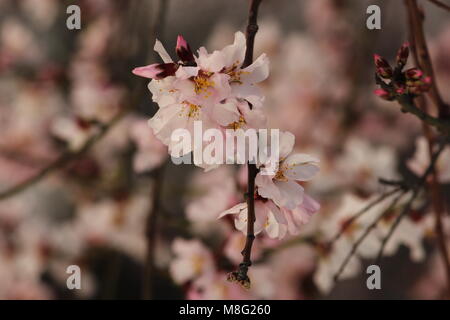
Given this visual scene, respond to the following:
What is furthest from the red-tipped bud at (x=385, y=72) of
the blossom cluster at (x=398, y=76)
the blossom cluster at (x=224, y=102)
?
the blossom cluster at (x=224, y=102)

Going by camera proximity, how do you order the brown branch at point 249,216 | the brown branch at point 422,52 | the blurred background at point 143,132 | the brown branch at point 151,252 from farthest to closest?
the blurred background at point 143,132
the brown branch at point 151,252
the brown branch at point 422,52
the brown branch at point 249,216

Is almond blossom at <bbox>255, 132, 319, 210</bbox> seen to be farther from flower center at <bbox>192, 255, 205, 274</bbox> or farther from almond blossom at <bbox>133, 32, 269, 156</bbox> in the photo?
flower center at <bbox>192, 255, 205, 274</bbox>

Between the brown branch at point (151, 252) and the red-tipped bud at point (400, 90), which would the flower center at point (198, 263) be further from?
the red-tipped bud at point (400, 90)

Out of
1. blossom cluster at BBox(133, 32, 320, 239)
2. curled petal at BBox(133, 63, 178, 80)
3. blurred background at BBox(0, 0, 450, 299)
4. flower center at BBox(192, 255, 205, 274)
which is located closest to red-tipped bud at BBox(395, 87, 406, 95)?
blossom cluster at BBox(133, 32, 320, 239)

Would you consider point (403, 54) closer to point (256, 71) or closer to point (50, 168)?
point (256, 71)

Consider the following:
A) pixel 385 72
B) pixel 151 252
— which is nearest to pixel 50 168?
pixel 151 252

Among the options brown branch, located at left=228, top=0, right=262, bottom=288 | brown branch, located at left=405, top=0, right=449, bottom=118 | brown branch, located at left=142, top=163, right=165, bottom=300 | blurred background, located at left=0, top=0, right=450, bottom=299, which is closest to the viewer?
brown branch, located at left=228, top=0, right=262, bottom=288
